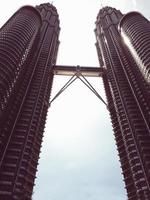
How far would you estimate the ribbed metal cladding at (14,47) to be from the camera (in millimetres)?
41688

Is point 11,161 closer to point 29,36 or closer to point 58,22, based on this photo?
point 29,36

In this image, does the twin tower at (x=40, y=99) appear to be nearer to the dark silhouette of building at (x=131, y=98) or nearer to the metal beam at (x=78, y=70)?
the dark silhouette of building at (x=131, y=98)

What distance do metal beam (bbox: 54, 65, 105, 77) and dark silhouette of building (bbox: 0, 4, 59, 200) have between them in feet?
9.04

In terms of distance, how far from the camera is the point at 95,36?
9125 cm

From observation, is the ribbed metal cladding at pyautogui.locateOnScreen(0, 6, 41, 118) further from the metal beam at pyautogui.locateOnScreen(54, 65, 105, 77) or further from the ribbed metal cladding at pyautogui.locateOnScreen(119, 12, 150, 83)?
the ribbed metal cladding at pyautogui.locateOnScreen(119, 12, 150, 83)

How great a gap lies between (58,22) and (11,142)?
57.3 m

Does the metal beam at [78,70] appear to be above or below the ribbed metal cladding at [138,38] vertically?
above

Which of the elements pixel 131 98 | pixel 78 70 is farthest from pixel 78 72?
pixel 131 98

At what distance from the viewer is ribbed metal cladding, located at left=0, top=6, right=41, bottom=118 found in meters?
41.7

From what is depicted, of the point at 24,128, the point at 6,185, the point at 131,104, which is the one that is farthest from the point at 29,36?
the point at 6,185

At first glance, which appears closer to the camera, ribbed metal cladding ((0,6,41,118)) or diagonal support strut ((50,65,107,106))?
ribbed metal cladding ((0,6,41,118))

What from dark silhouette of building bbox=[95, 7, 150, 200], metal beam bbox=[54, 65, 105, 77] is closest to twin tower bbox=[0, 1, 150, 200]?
dark silhouette of building bbox=[95, 7, 150, 200]

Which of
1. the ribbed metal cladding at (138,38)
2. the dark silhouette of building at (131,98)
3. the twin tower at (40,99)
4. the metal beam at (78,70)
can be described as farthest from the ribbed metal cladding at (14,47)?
the ribbed metal cladding at (138,38)

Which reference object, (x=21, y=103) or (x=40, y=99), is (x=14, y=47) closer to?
(x=21, y=103)
